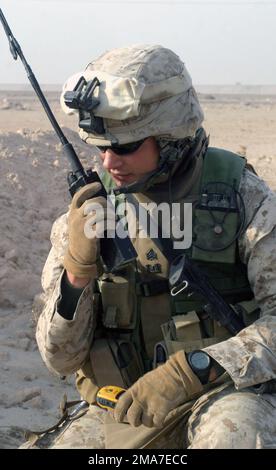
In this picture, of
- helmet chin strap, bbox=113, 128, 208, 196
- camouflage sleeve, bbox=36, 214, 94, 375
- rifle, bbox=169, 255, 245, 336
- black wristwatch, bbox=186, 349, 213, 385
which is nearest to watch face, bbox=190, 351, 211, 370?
black wristwatch, bbox=186, 349, 213, 385

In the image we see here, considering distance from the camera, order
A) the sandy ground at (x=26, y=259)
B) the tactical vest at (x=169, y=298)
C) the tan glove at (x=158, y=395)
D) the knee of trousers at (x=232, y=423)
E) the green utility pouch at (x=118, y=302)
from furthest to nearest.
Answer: the sandy ground at (x=26, y=259), the green utility pouch at (x=118, y=302), the tactical vest at (x=169, y=298), the tan glove at (x=158, y=395), the knee of trousers at (x=232, y=423)

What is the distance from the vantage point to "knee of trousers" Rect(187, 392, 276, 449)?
2.63 m

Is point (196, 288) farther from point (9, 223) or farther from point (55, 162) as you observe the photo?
point (55, 162)

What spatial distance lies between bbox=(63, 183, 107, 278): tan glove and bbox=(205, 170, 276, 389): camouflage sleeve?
0.51m

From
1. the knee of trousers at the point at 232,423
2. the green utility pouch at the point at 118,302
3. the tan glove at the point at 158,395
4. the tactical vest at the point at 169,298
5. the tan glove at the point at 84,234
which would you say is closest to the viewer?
the knee of trousers at the point at 232,423

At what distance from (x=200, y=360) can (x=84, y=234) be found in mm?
583

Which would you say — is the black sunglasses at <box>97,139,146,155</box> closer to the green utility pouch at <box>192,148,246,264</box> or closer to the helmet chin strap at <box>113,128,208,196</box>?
the helmet chin strap at <box>113,128,208,196</box>

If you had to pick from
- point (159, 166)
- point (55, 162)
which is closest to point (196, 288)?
point (159, 166)

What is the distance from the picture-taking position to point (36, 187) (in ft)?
27.3

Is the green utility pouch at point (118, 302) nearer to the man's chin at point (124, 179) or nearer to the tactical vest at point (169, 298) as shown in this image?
the tactical vest at point (169, 298)

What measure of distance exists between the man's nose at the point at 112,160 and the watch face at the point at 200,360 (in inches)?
28.7

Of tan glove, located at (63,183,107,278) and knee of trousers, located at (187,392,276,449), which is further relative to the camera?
tan glove, located at (63,183,107,278)

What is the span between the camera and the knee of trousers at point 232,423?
2.63 m

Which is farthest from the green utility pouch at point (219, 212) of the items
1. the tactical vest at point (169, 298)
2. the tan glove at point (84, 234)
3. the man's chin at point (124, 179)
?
the tan glove at point (84, 234)
